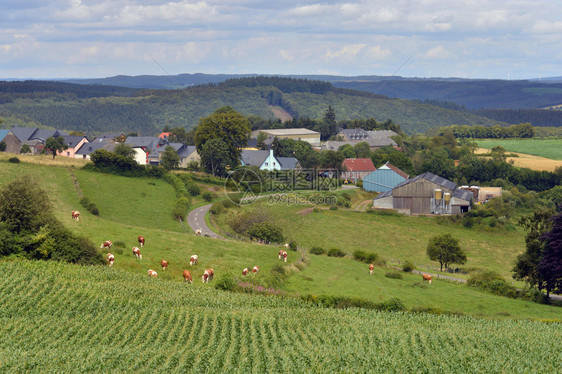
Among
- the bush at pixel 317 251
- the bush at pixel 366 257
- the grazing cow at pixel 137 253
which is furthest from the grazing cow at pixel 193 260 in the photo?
the bush at pixel 366 257

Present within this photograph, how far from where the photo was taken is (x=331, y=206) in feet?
299

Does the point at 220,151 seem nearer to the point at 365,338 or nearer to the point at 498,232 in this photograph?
the point at 498,232

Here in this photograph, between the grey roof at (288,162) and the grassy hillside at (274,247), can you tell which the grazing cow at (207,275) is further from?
the grey roof at (288,162)

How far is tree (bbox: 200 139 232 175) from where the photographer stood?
106812 millimetres

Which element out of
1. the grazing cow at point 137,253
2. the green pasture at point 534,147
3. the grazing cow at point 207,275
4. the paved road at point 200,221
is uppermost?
the grazing cow at point 137,253

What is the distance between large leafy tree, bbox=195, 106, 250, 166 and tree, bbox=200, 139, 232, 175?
2.25 meters

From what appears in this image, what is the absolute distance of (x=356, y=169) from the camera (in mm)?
125125

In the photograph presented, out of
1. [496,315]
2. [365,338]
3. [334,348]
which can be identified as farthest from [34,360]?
[496,315]

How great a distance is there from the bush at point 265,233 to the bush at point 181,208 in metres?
12.3

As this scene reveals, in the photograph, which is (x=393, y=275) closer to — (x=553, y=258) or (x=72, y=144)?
(x=553, y=258)

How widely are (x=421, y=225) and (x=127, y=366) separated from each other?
6571cm

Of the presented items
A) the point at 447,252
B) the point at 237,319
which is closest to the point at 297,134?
the point at 447,252

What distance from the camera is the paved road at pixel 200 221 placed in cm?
6732

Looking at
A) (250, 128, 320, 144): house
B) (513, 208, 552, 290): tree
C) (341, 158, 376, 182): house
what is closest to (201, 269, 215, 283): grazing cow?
(513, 208, 552, 290): tree
